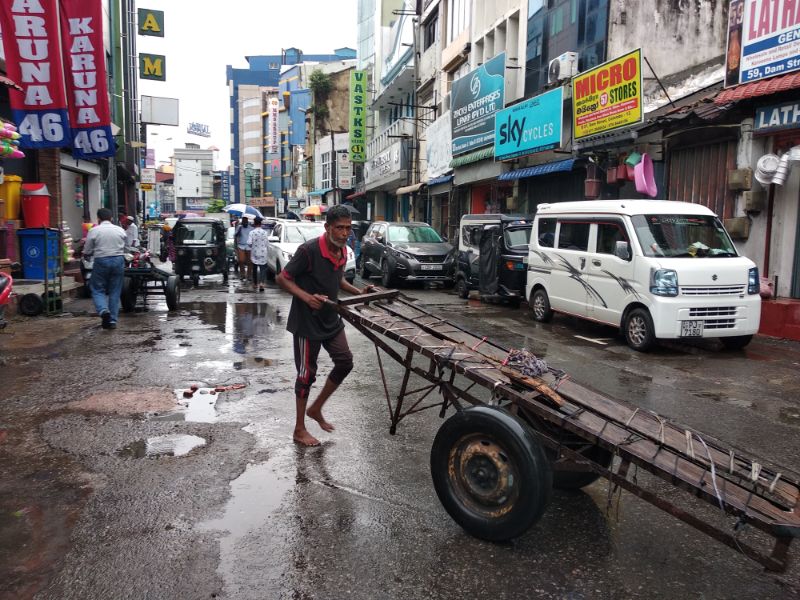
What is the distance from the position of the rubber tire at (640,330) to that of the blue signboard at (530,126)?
326 inches

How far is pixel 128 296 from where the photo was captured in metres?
11.8

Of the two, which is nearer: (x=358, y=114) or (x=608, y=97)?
(x=608, y=97)

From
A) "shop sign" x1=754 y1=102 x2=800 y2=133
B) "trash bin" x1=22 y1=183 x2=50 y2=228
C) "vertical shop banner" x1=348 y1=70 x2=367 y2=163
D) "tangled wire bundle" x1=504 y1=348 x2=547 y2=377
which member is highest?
"vertical shop banner" x1=348 y1=70 x2=367 y2=163

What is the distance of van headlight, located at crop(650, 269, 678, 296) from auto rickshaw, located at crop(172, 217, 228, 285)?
11.4 metres

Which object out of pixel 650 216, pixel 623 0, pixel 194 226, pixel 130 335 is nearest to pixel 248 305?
pixel 130 335

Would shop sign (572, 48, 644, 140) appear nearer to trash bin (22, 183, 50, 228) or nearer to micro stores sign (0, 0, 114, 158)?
micro stores sign (0, 0, 114, 158)

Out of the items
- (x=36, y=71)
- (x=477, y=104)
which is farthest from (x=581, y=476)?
(x=477, y=104)

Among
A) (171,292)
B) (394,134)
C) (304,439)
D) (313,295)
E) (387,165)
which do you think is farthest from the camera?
(394,134)

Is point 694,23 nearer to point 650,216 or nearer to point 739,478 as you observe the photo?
point 650,216

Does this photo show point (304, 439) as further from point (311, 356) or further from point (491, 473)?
point (491, 473)

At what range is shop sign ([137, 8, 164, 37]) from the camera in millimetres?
27219

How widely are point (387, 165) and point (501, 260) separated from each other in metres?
20.2

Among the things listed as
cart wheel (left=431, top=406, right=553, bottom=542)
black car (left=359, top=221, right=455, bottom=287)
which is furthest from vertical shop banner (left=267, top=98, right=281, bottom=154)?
cart wheel (left=431, top=406, right=553, bottom=542)

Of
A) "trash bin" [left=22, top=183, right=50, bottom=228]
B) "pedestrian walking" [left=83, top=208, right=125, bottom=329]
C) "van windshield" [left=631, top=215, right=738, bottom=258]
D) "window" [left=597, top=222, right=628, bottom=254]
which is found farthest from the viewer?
"trash bin" [left=22, top=183, right=50, bottom=228]
